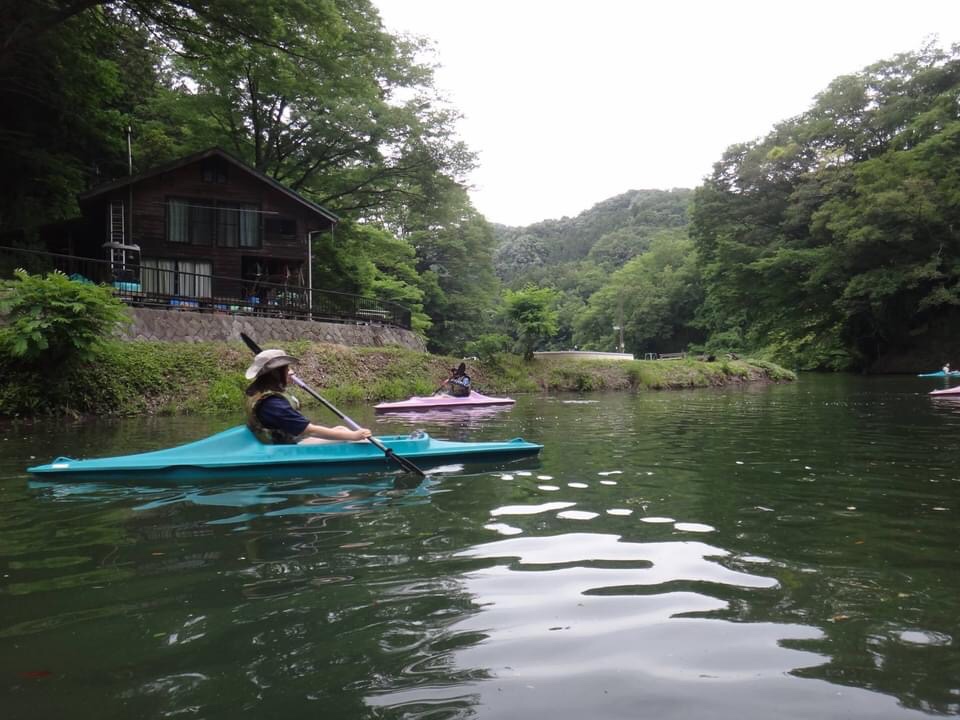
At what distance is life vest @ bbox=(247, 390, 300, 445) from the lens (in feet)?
20.2

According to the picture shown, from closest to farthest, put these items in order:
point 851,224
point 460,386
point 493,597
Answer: point 493,597 < point 460,386 < point 851,224

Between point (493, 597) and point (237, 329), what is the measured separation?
17237 millimetres

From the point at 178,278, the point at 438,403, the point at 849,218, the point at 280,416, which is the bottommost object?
the point at 438,403

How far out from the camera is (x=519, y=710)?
7.06 feet

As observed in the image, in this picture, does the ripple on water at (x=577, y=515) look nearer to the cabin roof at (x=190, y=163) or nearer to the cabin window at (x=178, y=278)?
the cabin window at (x=178, y=278)

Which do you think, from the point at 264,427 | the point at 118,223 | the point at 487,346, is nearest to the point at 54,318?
the point at 264,427

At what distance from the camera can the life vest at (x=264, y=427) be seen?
20.2 ft

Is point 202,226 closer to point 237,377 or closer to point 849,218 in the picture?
point 237,377

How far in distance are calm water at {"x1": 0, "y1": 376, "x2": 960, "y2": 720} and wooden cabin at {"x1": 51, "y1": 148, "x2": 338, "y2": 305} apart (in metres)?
16.5

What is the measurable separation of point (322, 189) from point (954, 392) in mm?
23016

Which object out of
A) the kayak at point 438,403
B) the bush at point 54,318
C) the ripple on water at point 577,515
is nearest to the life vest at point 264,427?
the ripple on water at point 577,515

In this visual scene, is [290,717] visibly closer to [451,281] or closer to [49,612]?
[49,612]

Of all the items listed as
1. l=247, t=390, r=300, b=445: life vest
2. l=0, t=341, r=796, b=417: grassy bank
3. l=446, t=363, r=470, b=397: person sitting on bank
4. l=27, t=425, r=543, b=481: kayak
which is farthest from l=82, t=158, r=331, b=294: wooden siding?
l=247, t=390, r=300, b=445: life vest

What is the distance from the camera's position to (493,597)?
3197 mm
